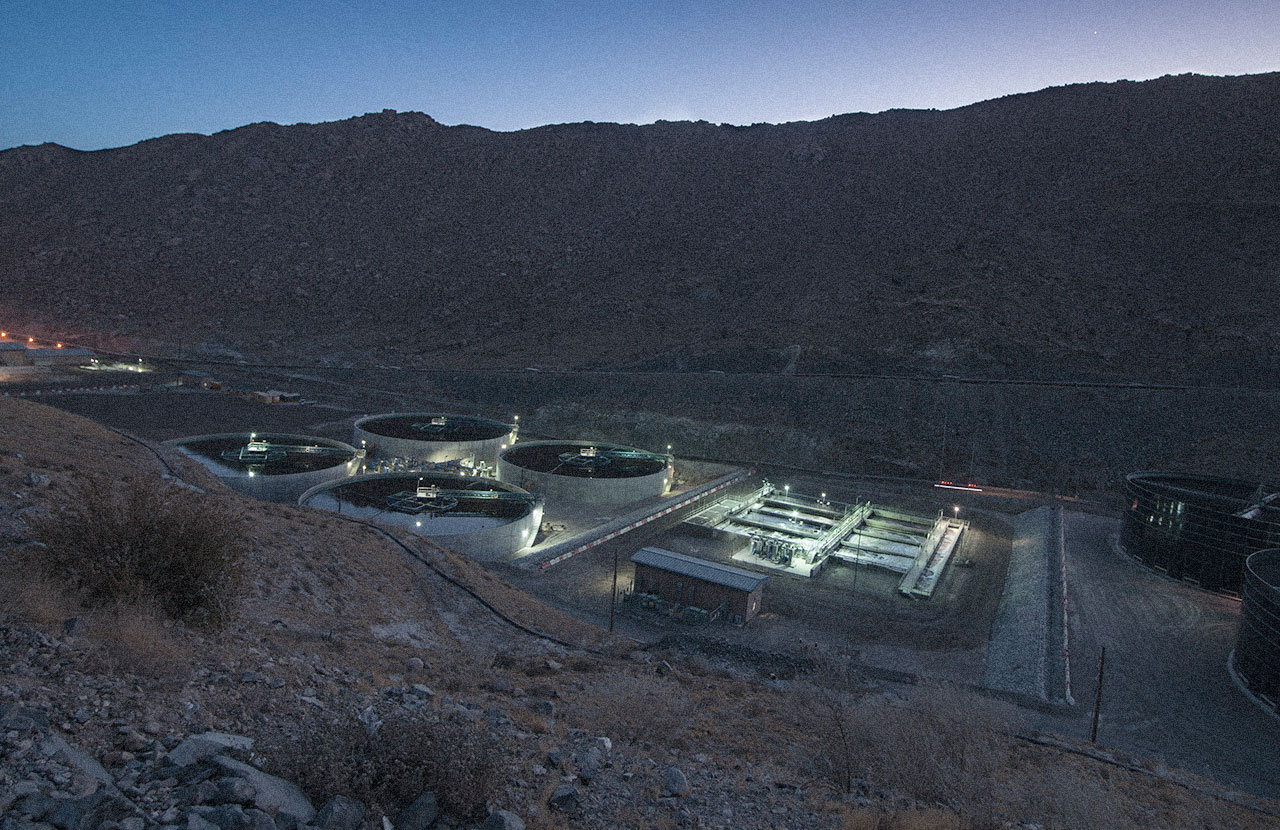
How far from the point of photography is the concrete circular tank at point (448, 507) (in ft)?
78.7

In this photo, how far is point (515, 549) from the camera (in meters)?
25.7

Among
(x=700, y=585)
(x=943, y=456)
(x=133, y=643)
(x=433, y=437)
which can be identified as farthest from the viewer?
(x=943, y=456)

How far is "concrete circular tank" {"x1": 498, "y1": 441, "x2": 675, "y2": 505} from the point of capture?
32906 millimetres

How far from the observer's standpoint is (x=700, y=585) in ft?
70.2

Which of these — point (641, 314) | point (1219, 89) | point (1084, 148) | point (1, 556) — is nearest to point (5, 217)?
point (641, 314)

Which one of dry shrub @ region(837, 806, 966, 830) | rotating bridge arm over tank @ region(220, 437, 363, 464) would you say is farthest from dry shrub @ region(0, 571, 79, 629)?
rotating bridge arm over tank @ region(220, 437, 363, 464)

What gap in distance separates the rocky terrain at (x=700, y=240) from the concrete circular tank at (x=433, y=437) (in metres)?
24.4

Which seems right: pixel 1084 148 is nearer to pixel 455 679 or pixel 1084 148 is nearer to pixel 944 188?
pixel 944 188

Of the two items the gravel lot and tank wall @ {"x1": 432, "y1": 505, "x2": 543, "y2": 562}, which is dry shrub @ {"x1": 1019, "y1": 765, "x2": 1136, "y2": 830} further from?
tank wall @ {"x1": 432, "y1": 505, "x2": 543, "y2": 562}

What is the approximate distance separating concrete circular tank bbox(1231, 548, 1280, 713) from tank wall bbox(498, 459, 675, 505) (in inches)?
882

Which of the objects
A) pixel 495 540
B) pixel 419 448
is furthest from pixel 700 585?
pixel 419 448

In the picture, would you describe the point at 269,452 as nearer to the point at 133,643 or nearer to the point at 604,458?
the point at 604,458

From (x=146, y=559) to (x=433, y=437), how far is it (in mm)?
30729

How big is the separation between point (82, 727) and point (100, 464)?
45.7 ft
